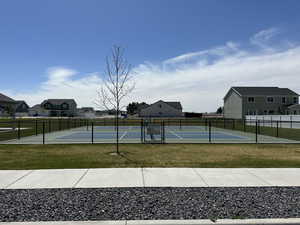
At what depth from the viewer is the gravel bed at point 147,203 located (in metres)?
3.85

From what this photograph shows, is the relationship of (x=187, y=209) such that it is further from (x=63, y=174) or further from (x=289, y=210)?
(x=63, y=174)

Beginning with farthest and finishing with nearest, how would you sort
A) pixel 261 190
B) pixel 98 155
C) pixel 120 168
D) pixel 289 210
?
pixel 98 155, pixel 120 168, pixel 261 190, pixel 289 210

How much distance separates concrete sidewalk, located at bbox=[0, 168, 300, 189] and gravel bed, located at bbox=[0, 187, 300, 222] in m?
0.35

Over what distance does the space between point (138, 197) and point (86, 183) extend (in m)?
1.70

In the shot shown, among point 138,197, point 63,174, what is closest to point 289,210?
point 138,197

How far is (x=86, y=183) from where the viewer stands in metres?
5.62

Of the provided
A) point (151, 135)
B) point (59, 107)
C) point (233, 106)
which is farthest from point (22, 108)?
point (151, 135)

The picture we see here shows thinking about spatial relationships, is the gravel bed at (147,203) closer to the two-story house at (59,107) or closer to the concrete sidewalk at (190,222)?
the concrete sidewalk at (190,222)

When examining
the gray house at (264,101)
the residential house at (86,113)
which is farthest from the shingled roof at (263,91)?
the residential house at (86,113)

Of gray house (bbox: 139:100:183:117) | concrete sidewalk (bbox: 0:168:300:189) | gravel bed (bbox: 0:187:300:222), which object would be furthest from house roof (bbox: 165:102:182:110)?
gravel bed (bbox: 0:187:300:222)

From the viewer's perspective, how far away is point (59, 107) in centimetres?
9919

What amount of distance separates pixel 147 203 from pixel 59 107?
103638 mm

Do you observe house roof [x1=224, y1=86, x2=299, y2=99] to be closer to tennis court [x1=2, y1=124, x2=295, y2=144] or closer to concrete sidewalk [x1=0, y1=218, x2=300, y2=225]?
tennis court [x1=2, y1=124, x2=295, y2=144]

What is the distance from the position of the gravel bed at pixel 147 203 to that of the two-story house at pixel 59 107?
9923 centimetres
